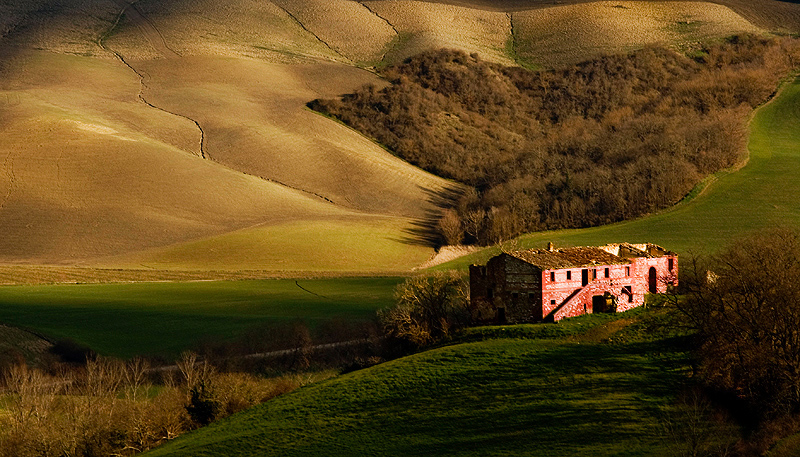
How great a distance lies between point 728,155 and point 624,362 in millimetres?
95487

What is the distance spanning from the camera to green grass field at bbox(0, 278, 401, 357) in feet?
283

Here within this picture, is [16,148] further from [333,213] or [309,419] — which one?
[309,419]

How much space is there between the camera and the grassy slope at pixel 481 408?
1687 inches

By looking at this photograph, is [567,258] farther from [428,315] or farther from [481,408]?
[481,408]

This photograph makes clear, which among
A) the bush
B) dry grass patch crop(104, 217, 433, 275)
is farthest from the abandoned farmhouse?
dry grass patch crop(104, 217, 433, 275)

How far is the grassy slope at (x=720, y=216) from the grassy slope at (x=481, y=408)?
50684 millimetres

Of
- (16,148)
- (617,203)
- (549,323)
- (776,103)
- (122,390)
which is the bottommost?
(122,390)

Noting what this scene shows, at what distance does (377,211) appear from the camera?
16588cm

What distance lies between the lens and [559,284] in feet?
196

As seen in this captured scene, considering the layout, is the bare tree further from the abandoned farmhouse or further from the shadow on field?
the shadow on field

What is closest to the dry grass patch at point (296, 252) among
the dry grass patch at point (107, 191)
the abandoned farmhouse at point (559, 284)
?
the dry grass patch at point (107, 191)

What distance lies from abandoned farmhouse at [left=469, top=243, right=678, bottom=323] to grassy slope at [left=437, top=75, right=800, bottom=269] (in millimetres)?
37843

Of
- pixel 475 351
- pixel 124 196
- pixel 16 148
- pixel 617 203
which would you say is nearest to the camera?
pixel 475 351

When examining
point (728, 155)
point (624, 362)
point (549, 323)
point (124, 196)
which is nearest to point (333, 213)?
point (124, 196)
